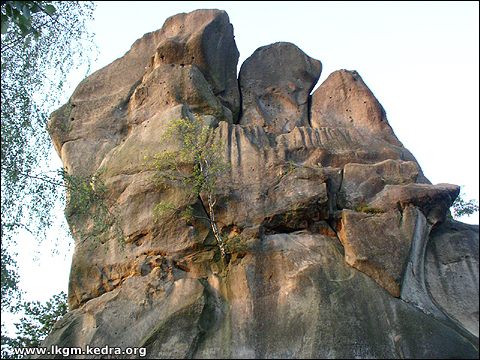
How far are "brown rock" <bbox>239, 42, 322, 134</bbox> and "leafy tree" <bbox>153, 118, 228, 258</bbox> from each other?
11.2 feet

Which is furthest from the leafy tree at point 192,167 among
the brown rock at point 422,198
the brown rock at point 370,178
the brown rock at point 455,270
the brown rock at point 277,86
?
the brown rock at point 455,270

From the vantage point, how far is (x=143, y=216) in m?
14.2

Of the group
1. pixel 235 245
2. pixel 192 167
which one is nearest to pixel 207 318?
pixel 235 245

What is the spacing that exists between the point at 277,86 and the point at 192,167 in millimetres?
5251

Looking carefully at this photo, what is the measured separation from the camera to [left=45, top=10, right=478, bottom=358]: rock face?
12.0 metres

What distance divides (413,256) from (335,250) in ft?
4.84

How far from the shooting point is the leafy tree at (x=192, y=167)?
13809 mm

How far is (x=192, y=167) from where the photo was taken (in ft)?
48.1

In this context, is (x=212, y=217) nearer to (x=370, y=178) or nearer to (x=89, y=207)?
(x=89, y=207)

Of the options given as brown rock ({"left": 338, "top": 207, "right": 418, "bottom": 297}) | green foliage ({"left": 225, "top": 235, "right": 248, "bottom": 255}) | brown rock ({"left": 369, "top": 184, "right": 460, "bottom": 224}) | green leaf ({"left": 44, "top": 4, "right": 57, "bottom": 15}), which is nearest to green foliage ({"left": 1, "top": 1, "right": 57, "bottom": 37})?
green leaf ({"left": 44, "top": 4, "right": 57, "bottom": 15})

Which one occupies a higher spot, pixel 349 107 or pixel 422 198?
pixel 349 107

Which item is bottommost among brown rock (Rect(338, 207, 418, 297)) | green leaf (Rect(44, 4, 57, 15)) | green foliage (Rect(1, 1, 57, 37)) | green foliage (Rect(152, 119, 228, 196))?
brown rock (Rect(338, 207, 418, 297))

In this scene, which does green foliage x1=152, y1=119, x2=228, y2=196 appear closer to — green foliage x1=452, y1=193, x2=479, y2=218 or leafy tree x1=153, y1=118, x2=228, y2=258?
leafy tree x1=153, y1=118, x2=228, y2=258

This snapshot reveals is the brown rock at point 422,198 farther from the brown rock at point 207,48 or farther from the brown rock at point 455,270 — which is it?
the brown rock at point 207,48
